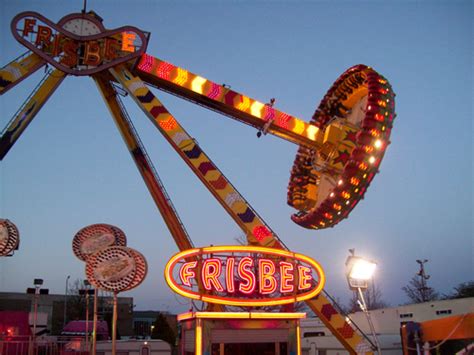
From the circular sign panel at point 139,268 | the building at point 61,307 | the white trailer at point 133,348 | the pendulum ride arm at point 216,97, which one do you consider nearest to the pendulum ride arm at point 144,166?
the pendulum ride arm at point 216,97

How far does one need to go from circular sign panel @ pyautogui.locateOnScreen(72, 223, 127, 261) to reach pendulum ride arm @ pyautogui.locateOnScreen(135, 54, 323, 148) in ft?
19.6

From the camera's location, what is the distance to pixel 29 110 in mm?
18359

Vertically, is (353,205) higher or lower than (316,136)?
lower

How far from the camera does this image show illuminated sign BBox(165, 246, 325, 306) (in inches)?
535

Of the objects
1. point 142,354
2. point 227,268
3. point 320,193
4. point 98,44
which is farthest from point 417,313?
point 98,44

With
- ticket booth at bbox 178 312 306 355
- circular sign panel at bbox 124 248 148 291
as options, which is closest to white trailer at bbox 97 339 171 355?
ticket booth at bbox 178 312 306 355

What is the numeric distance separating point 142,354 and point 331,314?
13.5 meters

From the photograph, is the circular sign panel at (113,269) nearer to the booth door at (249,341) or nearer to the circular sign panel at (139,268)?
the circular sign panel at (139,268)

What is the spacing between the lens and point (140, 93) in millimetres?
19172

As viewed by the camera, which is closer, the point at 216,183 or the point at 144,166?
the point at 216,183

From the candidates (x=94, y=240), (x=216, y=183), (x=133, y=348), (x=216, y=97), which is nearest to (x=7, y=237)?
(x=94, y=240)

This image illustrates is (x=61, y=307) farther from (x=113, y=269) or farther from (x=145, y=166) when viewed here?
(x=113, y=269)

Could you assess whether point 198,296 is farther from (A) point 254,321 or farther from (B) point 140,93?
(B) point 140,93

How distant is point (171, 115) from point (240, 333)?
8.90 metres
